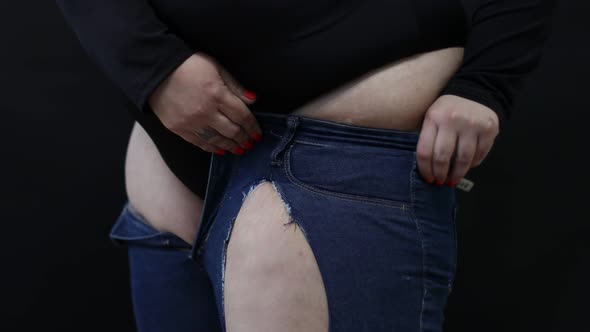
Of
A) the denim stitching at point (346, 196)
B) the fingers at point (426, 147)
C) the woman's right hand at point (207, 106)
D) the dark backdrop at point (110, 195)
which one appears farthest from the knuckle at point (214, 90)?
the dark backdrop at point (110, 195)

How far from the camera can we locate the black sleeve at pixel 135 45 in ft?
1.96

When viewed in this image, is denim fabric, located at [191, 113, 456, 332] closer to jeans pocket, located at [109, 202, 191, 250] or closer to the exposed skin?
the exposed skin

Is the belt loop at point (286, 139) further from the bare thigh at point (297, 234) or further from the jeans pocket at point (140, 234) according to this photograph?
the jeans pocket at point (140, 234)

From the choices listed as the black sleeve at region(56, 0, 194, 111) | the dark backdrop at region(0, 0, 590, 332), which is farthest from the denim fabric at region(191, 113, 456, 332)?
the dark backdrop at region(0, 0, 590, 332)

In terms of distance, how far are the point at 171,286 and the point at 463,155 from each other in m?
0.49

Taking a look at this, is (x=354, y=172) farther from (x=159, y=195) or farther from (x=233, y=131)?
(x=159, y=195)

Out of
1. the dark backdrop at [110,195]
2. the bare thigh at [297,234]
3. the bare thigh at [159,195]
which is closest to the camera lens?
the bare thigh at [297,234]

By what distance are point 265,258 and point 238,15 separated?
0.86ft

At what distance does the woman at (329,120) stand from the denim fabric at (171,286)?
0.70 ft

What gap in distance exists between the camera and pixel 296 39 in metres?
0.61

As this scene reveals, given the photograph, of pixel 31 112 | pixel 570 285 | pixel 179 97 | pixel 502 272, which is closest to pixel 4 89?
pixel 31 112

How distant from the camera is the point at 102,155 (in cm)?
149

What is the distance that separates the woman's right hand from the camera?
0.60m

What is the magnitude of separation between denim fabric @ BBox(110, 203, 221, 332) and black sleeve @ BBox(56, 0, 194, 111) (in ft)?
1.00
